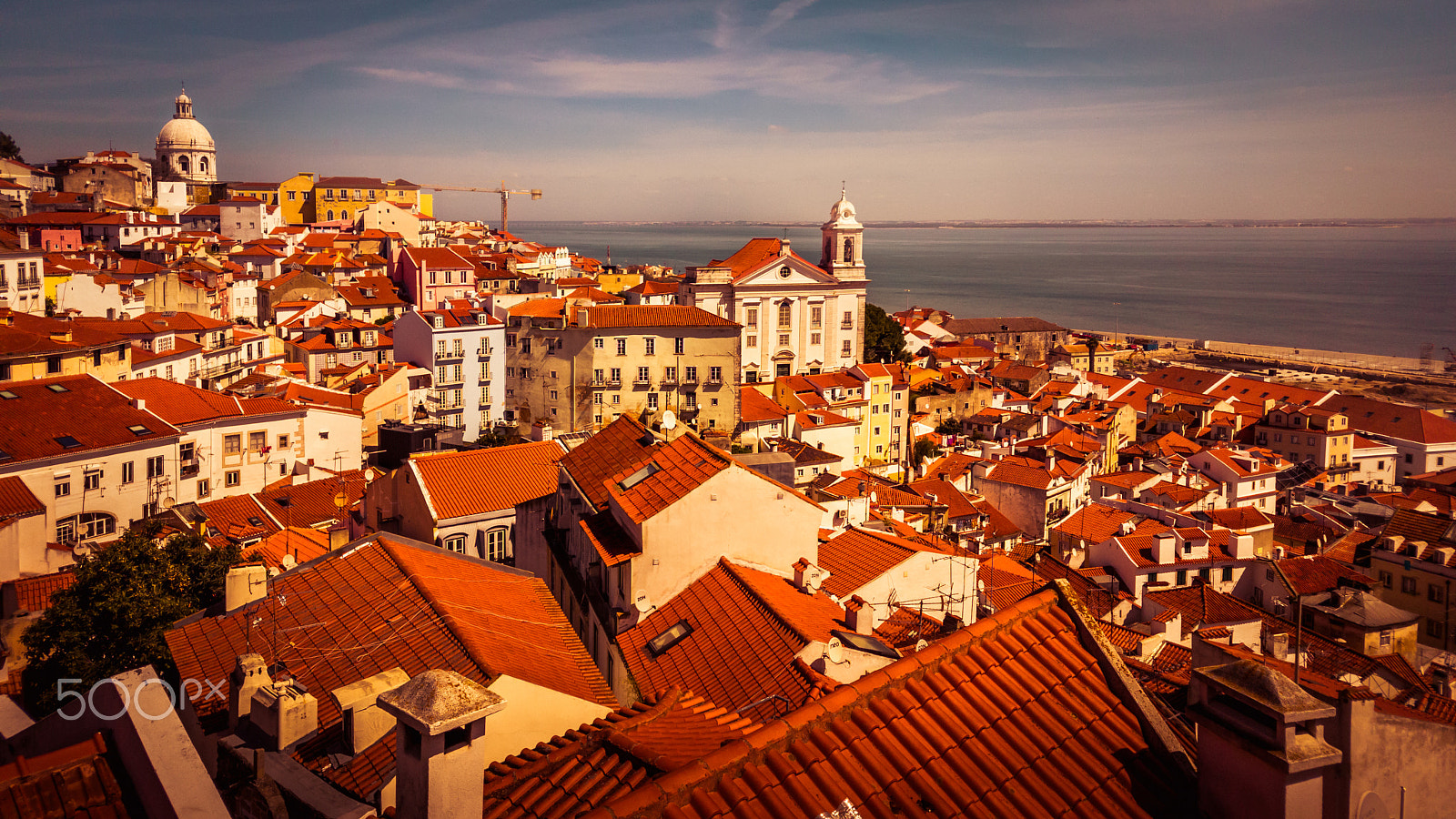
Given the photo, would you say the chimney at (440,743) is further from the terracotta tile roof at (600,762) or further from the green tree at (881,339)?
the green tree at (881,339)

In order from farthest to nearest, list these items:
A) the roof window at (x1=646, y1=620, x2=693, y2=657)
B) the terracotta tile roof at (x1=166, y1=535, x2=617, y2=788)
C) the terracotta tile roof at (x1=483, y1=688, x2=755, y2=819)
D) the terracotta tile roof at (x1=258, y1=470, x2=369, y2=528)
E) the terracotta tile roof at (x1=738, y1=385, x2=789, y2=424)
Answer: the terracotta tile roof at (x1=738, y1=385, x2=789, y2=424)
the terracotta tile roof at (x1=258, y1=470, x2=369, y2=528)
the roof window at (x1=646, y1=620, x2=693, y2=657)
the terracotta tile roof at (x1=166, y1=535, x2=617, y2=788)
the terracotta tile roof at (x1=483, y1=688, x2=755, y2=819)

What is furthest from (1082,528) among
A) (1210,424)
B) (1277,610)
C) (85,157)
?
(85,157)

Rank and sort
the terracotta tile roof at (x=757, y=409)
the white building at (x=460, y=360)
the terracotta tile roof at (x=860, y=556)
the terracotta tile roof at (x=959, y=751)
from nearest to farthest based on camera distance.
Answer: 1. the terracotta tile roof at (x=959, y=751)
2. the terracotta tile roof at (x=860, y=556)
3. the white building at (x=460, y=360)
4. the terracotta tile roof at (x=757, y=409)

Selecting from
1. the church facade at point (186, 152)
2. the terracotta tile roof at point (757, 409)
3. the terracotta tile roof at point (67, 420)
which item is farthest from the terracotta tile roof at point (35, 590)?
the church facade at point (186, 152)

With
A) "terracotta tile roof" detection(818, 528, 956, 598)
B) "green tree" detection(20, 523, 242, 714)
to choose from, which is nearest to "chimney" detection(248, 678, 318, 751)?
"green tree" detection(20, 523, 242, 714)

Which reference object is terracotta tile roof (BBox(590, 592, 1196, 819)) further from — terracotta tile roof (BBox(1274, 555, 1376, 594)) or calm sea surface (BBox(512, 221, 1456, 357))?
calm sea surface (BBox(512, 221, 1456, 357))

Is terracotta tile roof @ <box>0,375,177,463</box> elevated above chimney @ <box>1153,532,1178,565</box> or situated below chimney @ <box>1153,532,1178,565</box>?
above
